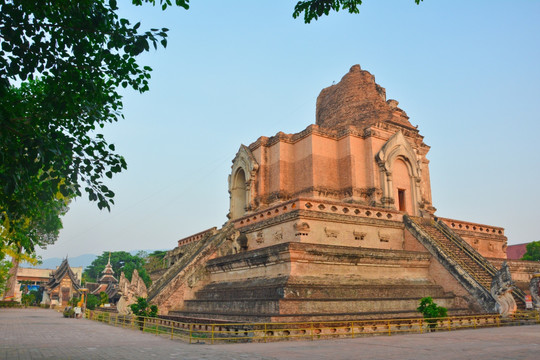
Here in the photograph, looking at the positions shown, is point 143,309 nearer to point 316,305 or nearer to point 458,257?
point 316,305

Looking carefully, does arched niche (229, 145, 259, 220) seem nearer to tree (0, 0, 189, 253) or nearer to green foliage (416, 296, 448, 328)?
green foliage (416, 296, 448, 328)

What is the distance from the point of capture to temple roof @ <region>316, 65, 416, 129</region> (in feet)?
89.9

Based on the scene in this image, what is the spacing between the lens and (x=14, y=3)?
6.55 meters

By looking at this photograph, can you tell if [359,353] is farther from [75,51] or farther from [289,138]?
[289,138]

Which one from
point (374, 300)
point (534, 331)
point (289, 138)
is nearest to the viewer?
point (534, 331)

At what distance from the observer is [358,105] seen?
28.2m

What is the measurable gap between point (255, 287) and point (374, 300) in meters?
4.30

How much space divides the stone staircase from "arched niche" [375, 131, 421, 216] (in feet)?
7.49

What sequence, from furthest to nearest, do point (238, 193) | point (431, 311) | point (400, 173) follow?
point (238, 193), point (400, 173), point (431, 311)

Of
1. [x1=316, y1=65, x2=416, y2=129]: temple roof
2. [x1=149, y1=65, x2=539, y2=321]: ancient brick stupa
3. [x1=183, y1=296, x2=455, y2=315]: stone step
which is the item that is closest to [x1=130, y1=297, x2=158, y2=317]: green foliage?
[x1=149, y1=65, x2=539, y2=321]: ancient brick stupa

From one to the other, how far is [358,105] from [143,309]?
60.3 feet

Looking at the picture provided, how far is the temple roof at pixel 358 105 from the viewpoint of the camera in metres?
27.4

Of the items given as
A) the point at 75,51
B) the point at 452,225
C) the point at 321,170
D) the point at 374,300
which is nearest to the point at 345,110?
the point at 321,170

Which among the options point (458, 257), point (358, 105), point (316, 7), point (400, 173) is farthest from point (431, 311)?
point (358, 105)
